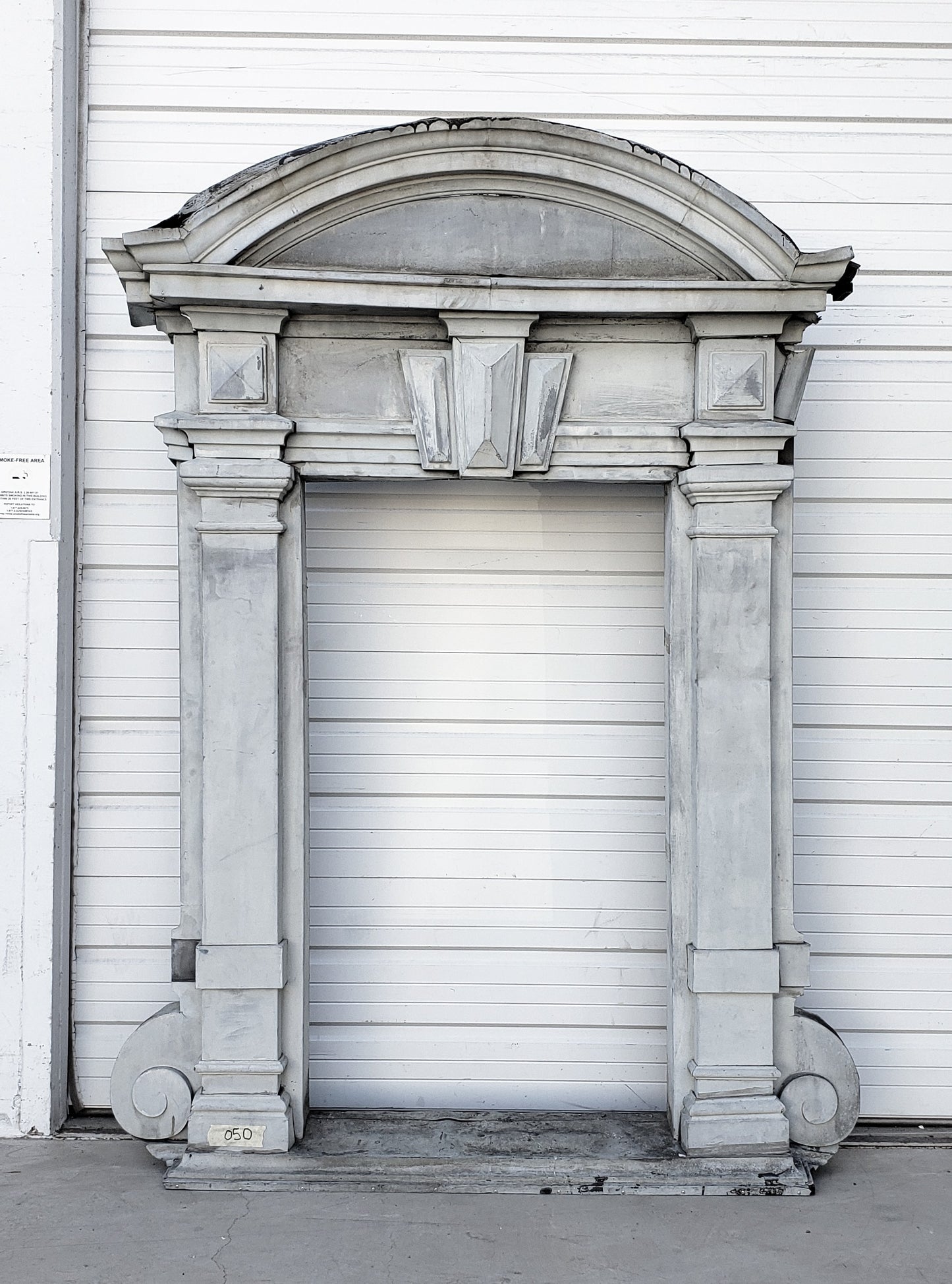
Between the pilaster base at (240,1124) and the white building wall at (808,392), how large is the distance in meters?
0.63

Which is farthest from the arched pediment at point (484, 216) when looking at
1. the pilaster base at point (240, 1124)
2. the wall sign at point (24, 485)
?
the pilaster base at point (240, 1124)

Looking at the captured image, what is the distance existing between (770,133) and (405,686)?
2466 mm

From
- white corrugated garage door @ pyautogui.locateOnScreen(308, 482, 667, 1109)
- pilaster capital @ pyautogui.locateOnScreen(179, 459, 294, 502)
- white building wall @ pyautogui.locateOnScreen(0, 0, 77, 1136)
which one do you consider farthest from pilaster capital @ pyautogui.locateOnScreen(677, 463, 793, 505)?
white building wall @ pyautogui.locateOnScreen(0, 0, 77, 1136)

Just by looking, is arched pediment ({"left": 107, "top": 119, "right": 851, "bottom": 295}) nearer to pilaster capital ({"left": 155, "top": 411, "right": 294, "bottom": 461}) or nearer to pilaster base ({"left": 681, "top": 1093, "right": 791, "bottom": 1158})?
pilaster capital ({"left": 155, "top": 411, "right": 294, "bottom": 461})

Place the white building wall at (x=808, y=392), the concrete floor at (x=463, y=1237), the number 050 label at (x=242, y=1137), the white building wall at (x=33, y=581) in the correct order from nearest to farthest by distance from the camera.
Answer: the concrete floor at (x=463, y=1237)
the number 050 label at (x=242, y=1137)
the white building wall at (x=33, y=581)
the white building wall at (x=808, y=392)

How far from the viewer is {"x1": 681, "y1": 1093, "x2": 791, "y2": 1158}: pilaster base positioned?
335cm

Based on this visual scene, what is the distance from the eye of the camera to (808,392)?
3912mm

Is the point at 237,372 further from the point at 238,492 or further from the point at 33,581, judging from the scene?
the point at 33,581

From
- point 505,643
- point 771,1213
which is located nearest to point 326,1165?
point 771,1213

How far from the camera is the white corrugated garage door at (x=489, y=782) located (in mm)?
3791

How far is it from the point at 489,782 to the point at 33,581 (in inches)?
70.3

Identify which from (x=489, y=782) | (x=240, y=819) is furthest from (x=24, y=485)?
(x=489, y=782)

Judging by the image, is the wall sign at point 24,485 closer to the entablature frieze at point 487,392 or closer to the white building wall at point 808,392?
the white building wall at point 808,392

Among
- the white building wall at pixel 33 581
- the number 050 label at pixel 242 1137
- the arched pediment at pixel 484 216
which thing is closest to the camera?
the arched pediment at pixel 484 216
